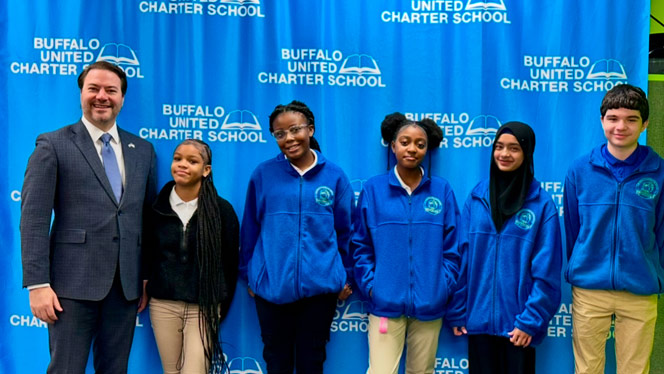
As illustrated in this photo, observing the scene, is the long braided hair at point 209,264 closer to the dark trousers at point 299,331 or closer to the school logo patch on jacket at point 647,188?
the dark trousers at point 299,331

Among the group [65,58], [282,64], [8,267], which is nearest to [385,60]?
[282,64]

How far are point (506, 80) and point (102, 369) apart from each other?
2.87 meters

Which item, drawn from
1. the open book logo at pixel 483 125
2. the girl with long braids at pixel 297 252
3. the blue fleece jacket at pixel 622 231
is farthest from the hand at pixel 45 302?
the blue fleece jacket at pixel 622 231

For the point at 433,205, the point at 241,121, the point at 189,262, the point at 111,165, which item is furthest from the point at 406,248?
the point at 111,165

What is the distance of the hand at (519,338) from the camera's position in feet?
9.12

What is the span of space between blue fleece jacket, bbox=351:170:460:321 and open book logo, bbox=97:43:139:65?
1.73 m

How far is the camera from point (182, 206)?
2963 millimetres

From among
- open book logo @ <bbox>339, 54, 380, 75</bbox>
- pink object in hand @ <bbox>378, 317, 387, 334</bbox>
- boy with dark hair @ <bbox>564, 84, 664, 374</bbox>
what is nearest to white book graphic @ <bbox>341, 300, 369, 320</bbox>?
pink object in hand @ <bbox>378, 317, 387, 334</bbox>

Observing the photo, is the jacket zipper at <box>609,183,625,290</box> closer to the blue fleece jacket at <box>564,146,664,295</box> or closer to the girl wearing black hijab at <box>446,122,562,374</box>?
the blue fleece jacket at <box>564,146,664,295</box>

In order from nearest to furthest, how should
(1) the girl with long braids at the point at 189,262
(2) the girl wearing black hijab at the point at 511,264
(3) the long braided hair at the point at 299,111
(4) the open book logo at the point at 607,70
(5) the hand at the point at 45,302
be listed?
(5) the hand at the point at 45,302
(2) the girl wearing black hijab at the point at 511,264
(1) the girl with long braids at the point at 189,262
(3) the long braided hair at the point at 299,111
(4) the open book logo at the point at 607,70

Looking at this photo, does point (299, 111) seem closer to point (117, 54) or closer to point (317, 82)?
point (317, 82)

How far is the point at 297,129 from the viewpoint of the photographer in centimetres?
294

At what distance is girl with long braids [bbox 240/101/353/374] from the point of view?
2.89 metres

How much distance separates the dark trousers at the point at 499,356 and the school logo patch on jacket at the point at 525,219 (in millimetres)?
623
